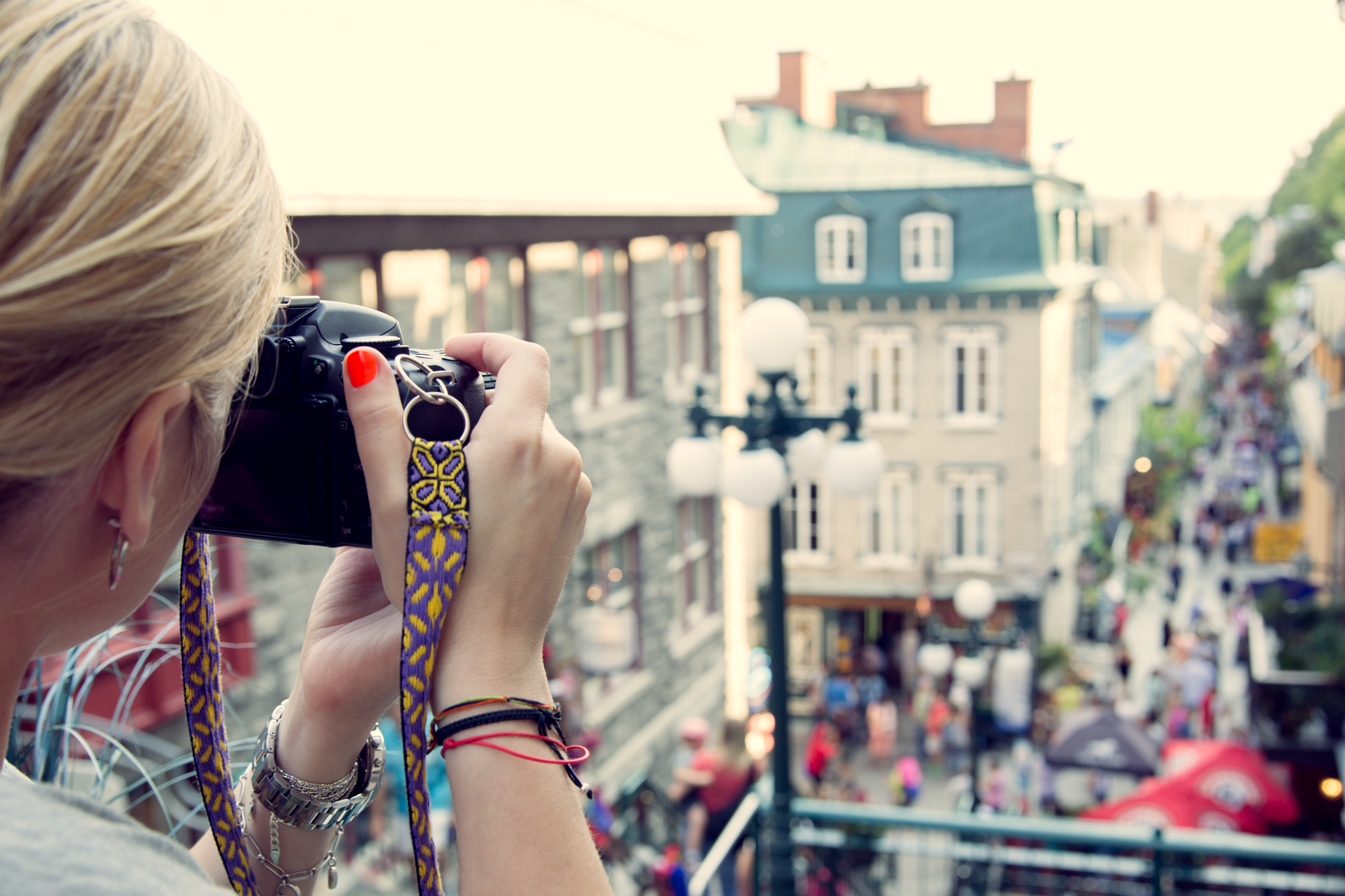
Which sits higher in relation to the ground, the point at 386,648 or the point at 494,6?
the point at 494,6

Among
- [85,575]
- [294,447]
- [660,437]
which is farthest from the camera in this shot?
[660,437]

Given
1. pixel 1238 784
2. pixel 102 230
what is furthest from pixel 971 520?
pixel 102 230

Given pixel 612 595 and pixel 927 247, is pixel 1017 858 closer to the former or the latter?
pixel 612 595

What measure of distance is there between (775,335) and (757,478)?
79 centimetres

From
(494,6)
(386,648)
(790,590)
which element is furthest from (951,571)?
(386,648)

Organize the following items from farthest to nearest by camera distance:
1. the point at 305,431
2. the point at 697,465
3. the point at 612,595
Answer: the point at 612,595 < the point at 697,465 < the point at 305,431

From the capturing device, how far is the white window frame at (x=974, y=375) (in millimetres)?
24109

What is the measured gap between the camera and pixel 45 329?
2.29 feet

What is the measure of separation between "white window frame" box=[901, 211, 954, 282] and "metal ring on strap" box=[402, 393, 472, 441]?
23821 mm

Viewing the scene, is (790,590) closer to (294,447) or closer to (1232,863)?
(1232,863)

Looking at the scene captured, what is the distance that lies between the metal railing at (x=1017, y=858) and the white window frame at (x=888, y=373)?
1714 centimetres

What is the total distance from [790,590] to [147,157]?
24.9 metres

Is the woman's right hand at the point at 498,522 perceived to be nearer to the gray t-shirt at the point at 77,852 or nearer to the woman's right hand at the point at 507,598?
the woman's right hand at the point at 507,598

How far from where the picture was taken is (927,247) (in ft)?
79.0
